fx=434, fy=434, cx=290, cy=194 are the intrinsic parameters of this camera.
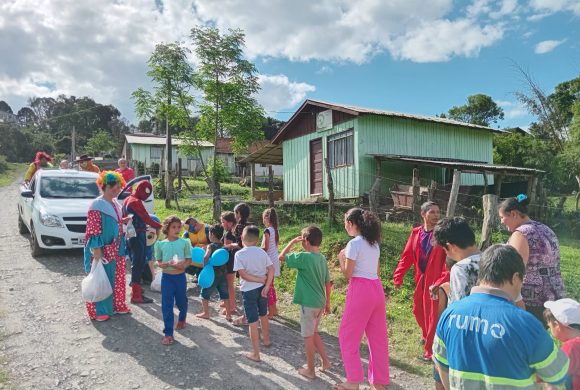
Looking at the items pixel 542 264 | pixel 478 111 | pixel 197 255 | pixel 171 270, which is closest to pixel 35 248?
pixel 197 255

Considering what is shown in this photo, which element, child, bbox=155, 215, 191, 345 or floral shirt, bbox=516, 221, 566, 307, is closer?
floral shirt, bbox=516, 221, 566, 307

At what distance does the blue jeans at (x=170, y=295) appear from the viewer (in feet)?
15.5

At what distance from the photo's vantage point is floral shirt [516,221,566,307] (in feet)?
11.2

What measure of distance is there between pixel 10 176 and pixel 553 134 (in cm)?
4063

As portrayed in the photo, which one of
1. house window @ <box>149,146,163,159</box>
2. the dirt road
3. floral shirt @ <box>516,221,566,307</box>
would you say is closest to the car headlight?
the dirt road

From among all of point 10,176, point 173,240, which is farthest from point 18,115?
point 173,240

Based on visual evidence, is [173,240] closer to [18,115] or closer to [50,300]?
[50,300]

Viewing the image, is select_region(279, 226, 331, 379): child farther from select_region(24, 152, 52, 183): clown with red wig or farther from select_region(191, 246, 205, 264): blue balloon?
select_region(24, 152, 52, 183): clown with red wig

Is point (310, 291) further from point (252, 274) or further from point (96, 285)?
point (96, 285)

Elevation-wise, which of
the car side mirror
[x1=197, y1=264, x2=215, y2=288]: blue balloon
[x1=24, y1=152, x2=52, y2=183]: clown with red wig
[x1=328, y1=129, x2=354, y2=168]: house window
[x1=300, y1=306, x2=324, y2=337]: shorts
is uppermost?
[x1=328, y1=129, x2=354, y2=168]: house window

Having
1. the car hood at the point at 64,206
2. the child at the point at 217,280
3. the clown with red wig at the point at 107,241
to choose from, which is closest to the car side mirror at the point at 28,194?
the car hood at the point at 64,206

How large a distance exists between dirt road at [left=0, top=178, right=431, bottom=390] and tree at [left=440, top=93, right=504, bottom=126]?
41.1 metres

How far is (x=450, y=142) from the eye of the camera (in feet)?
54.3

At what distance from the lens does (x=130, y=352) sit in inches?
177
